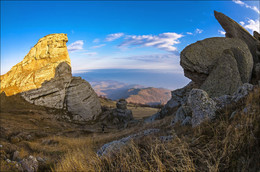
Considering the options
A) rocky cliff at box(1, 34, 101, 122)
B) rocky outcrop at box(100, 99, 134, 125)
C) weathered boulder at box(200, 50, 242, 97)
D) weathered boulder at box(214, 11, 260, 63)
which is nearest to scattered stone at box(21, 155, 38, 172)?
weathered boulder at box(200, 50, 242, 97)

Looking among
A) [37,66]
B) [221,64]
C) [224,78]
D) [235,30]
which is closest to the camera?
[224,78]

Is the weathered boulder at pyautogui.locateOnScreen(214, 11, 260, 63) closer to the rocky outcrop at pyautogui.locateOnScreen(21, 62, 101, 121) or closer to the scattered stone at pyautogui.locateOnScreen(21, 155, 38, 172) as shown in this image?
the scattered stone at pyautogui.locateOnScreen(21, 155, 38, 172)

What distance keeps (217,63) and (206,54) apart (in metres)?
2.17

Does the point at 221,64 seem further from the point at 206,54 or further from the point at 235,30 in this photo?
the point at 235,30

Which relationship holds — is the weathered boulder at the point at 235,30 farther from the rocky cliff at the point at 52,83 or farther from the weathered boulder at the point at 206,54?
the rocky cliff at the point at 52,83

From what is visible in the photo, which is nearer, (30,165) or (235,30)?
(30,165)

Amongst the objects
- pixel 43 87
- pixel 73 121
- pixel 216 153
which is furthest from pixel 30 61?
pixel 216 153

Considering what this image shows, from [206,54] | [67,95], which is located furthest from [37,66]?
[206,54]

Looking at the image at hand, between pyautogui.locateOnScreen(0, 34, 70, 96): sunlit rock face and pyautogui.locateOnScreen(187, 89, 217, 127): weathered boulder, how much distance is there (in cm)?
3658

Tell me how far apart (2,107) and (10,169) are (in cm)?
3084

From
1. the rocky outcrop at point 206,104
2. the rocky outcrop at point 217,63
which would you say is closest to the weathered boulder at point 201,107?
the rocky outcrop at point 206,104

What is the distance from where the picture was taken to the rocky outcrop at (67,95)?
34094 millimetres

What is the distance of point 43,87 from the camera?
113 feet

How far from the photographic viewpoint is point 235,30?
75.4 feet
